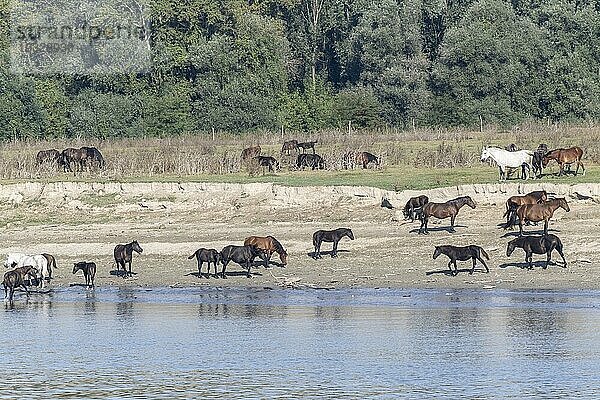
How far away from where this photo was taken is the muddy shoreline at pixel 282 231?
24.5 metres

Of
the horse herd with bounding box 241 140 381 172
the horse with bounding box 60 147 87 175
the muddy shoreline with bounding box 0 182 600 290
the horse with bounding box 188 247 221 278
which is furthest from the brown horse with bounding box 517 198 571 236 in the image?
the horse with bounding box 60 147 87 175

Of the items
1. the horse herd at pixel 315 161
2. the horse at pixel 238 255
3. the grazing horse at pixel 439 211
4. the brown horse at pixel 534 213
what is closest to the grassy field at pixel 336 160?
the horse herd at pixel 315 161

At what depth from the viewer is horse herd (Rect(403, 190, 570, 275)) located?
2366cm

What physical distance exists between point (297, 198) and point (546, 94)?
34.5 metres

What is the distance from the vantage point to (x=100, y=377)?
54.6 ft

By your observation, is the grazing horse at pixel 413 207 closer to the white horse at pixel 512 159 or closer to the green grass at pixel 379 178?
the green grass at pixel 379 178

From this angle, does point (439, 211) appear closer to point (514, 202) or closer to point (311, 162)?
point (514, 202)

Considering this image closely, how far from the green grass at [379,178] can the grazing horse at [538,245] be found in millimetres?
6531

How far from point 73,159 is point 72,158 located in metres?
0.04

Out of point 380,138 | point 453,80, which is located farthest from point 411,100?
point 380,138

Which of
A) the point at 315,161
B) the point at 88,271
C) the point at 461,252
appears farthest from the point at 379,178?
the point at 88,271

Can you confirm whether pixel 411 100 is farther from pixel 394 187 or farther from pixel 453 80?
pixel 394 187

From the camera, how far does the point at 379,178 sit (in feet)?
110

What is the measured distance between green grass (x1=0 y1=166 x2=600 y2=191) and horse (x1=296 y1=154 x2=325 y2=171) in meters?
0.80
